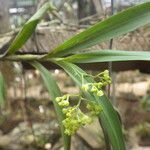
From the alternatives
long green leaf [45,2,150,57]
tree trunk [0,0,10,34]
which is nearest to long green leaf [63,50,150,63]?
long green leaf [45,2,150,57]

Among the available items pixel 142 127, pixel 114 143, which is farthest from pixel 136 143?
pixel 114 143

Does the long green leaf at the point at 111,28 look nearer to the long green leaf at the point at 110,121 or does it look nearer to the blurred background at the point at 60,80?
the long green leaf at the point at 110,121

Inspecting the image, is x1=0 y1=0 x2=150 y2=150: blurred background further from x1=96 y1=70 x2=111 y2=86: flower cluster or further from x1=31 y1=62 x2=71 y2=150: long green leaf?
x1=96 y1=70 x2=111 y2=86: flower cluster

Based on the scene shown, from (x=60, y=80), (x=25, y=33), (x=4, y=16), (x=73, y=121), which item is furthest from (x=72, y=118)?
(x=60, y=80)

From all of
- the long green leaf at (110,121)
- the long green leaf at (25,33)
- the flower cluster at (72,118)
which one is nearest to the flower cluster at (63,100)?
the flower cluster at (72,118)

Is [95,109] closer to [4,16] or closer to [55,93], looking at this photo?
[55,93]

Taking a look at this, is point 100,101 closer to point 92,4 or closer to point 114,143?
point 114,143
